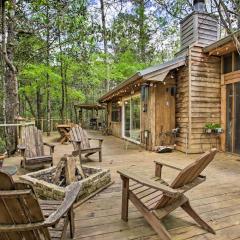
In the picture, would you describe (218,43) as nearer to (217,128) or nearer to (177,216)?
(217,128)

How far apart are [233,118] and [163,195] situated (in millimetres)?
5334

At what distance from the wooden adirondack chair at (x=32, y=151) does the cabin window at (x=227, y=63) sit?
212 inches

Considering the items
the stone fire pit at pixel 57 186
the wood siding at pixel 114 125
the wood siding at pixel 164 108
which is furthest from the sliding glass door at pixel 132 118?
the stone fire pit at pixel 57 186

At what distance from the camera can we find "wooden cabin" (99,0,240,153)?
23.0 feet

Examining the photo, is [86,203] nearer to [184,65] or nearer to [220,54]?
[184,65]

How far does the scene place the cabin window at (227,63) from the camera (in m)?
6.91

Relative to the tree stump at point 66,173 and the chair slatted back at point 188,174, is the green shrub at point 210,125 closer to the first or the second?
the tree stump at point 66,173

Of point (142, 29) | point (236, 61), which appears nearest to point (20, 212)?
point (142, 29)

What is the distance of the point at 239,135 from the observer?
21.1 ft

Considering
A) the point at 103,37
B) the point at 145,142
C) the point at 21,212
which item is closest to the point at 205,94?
the point at 145,142

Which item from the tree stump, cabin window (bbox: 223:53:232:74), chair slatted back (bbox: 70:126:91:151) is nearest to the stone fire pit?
the tree stump

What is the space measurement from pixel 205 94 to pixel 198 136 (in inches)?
50.1

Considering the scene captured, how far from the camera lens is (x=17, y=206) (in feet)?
4.83

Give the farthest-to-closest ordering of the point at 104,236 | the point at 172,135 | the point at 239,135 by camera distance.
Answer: the point at 172,135
the point at 239,135
the point at 104,236
